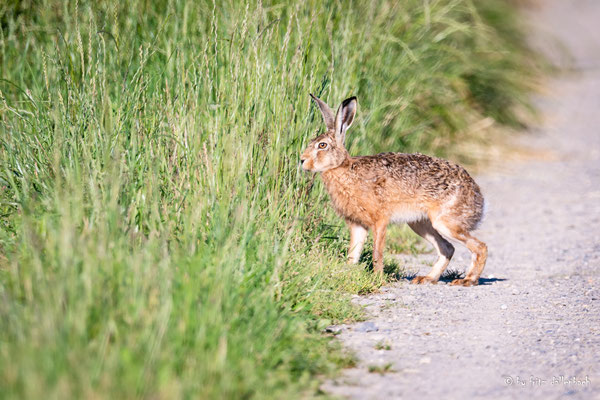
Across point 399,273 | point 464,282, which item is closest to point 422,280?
point 399,273

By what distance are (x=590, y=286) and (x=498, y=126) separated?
23.5ft

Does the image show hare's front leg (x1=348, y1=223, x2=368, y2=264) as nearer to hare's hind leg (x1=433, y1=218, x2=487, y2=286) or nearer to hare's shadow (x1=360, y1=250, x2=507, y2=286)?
hare's shadow (x1=360, y1=250, x2=507, y2=286)

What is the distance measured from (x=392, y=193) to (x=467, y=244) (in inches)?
28.4

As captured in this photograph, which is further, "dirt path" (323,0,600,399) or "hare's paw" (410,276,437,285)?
"hare's paw" (410,276,437,285)

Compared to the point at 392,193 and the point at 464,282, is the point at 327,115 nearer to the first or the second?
the point at 392,193

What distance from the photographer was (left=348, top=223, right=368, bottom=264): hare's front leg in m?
5.97

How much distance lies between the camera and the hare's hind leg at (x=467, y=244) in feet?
19.7

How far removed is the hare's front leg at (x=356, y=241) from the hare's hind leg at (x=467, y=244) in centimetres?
58

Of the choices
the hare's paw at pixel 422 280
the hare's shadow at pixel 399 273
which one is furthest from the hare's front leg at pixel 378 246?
the hare's paw at pixel 422 280

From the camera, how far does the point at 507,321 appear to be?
492 cm

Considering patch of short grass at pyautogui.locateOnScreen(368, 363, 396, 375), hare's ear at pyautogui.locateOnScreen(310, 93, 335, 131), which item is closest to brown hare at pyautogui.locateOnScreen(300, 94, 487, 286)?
hare's ear at pyautogui.locateOnScreen(310, 93, 335, 131)

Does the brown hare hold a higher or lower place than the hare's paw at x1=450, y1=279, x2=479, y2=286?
higher

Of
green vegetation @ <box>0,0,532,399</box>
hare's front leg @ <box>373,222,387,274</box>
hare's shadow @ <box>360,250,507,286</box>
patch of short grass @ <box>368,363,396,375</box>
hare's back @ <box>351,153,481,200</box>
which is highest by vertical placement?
green vegetation @ <box>0,0,532,399</box>

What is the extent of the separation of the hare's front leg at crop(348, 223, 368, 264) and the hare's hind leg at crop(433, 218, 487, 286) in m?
0.58
